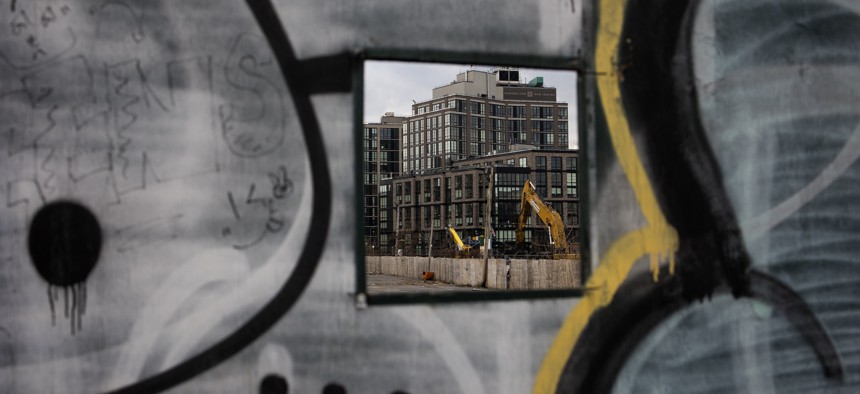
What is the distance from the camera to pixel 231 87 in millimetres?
3697

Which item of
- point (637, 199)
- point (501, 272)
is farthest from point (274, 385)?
point (501, 272)

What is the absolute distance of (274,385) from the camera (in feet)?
12.1

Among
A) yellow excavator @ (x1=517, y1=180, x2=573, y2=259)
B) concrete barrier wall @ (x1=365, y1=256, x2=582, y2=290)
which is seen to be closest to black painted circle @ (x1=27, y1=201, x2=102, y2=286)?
concrete barrier wall @ (x1=365, y1=256, x2=582, y2=290)

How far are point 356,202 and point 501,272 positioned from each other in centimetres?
3176

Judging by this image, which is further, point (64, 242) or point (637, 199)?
point (637, 199)

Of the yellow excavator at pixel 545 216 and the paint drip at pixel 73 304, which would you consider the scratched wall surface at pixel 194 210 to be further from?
the yellow excavator at pixel 545 216

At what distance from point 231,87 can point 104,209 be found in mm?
779

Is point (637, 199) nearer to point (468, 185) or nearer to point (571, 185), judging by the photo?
point (468, 185)

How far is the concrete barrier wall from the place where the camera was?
3177 cm

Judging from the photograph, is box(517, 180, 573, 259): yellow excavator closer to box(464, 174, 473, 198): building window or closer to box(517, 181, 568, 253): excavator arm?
box(517, 181, 568, 253): excavator arm

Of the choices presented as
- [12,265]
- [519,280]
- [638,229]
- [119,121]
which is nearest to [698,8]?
[638,229]

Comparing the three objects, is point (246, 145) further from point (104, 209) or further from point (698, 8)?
point (698, 8)

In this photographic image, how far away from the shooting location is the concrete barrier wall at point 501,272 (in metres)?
31.8

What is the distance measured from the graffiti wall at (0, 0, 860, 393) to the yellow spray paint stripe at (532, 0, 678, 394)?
1 centimetres
